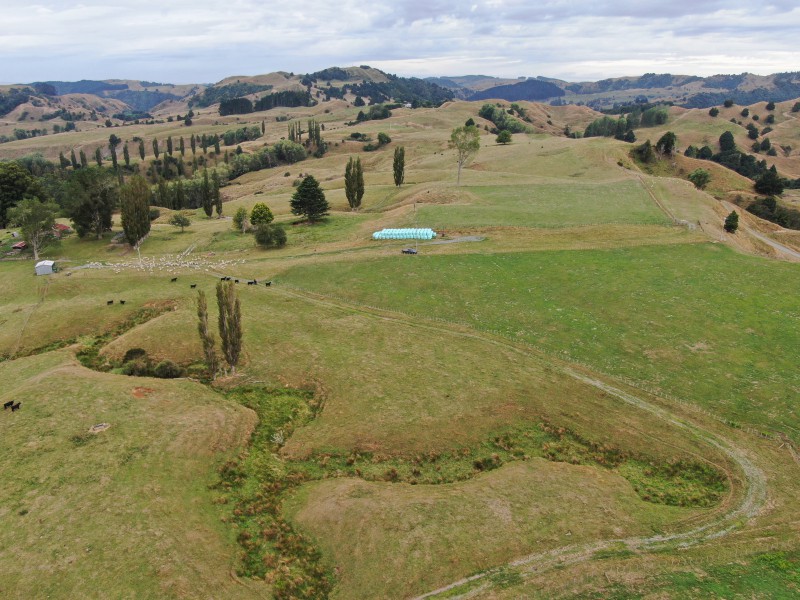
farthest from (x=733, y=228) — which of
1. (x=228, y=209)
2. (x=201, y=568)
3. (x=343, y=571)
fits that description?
(x=228, y=209)

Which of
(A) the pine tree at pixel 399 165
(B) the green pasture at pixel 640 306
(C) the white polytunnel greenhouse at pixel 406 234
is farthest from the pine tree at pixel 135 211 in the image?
(A) the pine tree at pixel 399 165

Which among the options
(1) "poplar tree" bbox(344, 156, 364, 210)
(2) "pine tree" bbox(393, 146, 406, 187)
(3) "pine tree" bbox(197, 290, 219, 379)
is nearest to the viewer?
(3) "pine tree" bbox(197, 290, 219, 379)

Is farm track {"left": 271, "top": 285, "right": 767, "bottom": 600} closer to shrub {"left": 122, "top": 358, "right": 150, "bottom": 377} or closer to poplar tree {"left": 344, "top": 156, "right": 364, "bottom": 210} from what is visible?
shrub {"left": 122, "top": 358, "right": 150, "bottom": 377}

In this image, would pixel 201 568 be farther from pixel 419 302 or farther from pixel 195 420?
pixel 419 302

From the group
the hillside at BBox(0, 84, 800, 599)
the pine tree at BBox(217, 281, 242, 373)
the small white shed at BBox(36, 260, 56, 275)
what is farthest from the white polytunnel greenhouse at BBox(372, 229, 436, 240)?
the small white shed at BBox(36, 260, 56, 275)

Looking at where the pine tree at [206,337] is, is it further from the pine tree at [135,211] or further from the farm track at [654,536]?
the pine tree at [135,211]

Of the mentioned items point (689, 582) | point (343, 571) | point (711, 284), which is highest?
point (711, 284)
